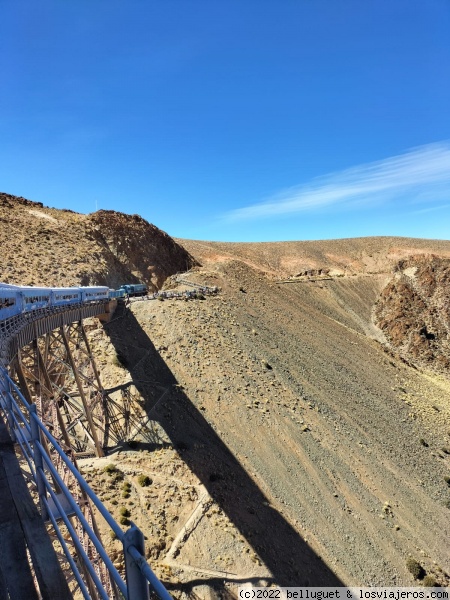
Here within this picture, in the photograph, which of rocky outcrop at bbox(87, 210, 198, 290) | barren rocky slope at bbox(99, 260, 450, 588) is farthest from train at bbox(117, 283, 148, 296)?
barren rocky slope at bbox(99, 260, 450, 588)

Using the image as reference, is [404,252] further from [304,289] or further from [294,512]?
[294,512]

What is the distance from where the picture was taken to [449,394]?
42.4 m

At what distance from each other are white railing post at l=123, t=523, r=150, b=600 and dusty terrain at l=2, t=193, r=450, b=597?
1369 centimetres

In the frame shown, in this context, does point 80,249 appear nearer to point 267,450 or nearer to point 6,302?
point 6,302

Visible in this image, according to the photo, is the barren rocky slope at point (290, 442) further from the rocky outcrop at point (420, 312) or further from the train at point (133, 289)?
the rocky outcrop at point (420, 312)

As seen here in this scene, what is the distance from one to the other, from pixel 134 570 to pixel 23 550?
1687mm

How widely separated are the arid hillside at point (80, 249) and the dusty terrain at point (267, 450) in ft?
6.46

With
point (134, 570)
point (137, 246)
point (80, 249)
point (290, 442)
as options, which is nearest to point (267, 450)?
point (290, 442)

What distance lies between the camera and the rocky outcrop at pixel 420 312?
2201 inches

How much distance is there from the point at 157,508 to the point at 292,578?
6.51 m

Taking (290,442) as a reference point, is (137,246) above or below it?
above

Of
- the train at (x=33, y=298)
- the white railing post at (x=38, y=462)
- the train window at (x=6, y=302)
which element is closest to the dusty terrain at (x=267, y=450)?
the train at (x=33, y=298)

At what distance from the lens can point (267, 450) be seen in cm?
2291

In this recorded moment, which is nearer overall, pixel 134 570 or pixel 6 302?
pixel 134 570
